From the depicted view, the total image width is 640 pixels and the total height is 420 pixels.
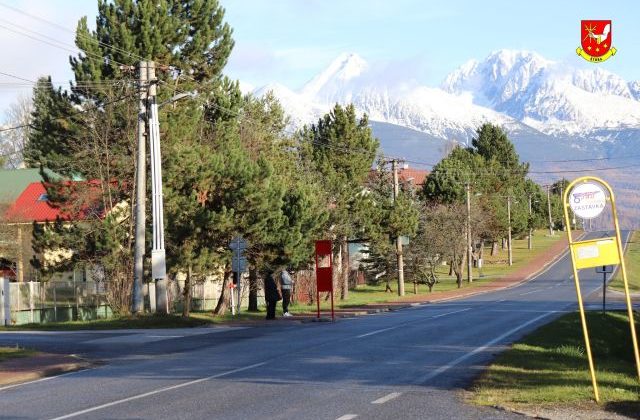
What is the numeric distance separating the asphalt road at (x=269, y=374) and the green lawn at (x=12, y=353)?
1.04 m

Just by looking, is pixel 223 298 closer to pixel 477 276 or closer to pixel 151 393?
pixel 151 393

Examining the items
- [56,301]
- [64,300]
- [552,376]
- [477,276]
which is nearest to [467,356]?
[552,376]

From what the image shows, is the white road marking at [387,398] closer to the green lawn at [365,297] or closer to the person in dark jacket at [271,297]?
the green lawn at [365,297]

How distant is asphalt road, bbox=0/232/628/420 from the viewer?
1151cm

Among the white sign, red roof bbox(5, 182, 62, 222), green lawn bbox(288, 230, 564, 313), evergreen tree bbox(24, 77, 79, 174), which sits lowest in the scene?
green lawn bbox(288, 230, 564, 313)

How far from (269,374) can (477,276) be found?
252 feet

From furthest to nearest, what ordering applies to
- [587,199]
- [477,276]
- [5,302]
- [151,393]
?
[477,276] < [5,302] < [151,393] < [587,199]

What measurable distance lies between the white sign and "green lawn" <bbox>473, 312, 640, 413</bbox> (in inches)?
88.9

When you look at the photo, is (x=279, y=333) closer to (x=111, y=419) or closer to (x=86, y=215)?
(x=111, y=419)

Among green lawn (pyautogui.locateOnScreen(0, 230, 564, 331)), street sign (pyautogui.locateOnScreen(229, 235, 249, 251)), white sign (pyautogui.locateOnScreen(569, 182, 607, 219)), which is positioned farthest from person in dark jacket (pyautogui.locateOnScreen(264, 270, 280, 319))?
white sign (pyautogui.locateOnScreen(569, 182, 607, 219))

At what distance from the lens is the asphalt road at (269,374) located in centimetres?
1151

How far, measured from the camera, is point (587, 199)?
1154cm

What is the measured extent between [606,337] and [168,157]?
17.2m

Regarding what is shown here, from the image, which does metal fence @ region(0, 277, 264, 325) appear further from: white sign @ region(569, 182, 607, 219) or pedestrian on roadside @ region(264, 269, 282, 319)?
white sign @ region(569, 182, 607, 219)
